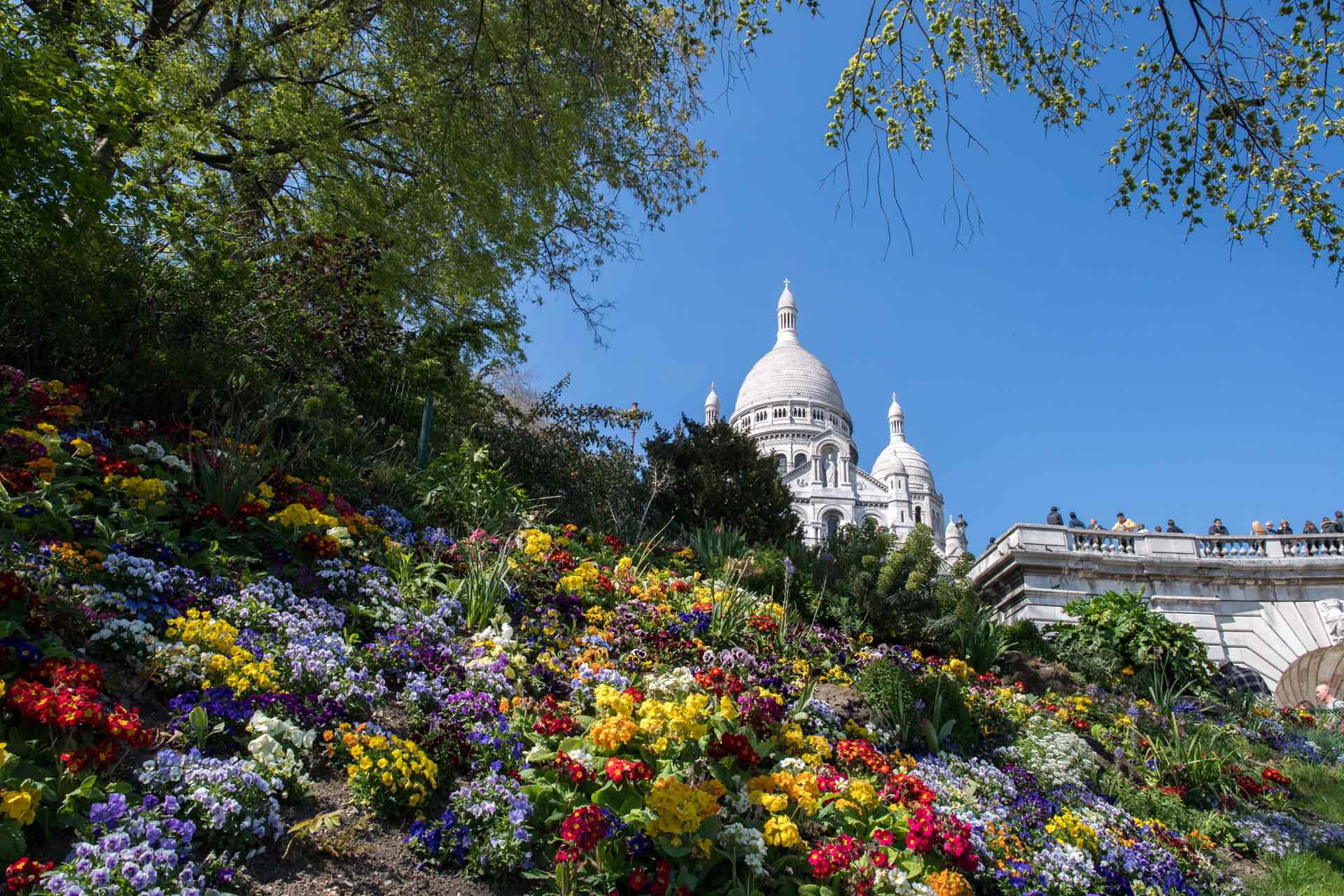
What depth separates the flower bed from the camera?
11.6 ft

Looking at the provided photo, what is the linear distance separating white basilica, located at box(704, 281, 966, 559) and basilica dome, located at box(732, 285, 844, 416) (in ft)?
0.33

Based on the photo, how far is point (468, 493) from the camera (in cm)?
854

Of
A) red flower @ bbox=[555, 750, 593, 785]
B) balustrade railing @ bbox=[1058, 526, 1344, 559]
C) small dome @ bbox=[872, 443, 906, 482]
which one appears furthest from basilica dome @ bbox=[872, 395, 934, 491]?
red flower @ bbox=[555, 750, 593, 785]

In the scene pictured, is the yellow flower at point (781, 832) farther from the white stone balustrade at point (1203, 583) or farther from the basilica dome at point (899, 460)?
the basilica dome at point (899, 460)

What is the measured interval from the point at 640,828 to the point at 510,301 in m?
11.9

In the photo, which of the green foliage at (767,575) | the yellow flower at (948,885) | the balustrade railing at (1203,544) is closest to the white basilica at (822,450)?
the balustrade railing at (1203,544)

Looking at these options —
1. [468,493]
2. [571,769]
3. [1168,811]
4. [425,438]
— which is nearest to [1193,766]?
[1168,811]

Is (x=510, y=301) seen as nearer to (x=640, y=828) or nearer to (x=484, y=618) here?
(x=484, y=618)

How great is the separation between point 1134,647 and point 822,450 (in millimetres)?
69972

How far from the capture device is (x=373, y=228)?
487 inches

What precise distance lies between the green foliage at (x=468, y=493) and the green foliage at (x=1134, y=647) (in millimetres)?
8566

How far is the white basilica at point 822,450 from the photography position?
243ft

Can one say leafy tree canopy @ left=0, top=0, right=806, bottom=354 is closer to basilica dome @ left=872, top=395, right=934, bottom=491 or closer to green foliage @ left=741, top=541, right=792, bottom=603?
green foliage @ left=741, top=541, right=792, bottom=603

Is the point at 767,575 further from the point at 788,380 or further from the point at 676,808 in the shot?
the point at 788,380
